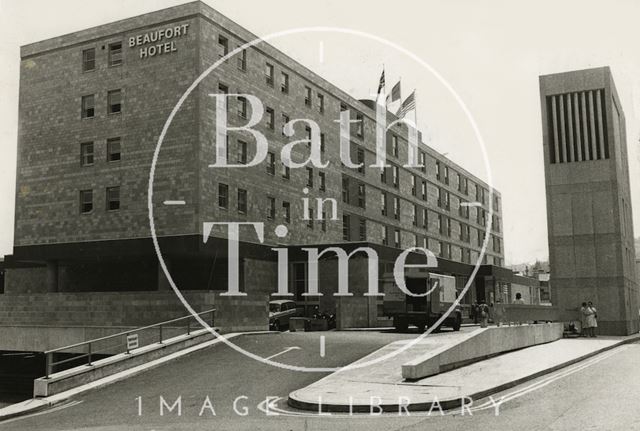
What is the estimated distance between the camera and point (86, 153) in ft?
131

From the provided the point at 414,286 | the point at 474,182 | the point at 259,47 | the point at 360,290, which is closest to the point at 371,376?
the point at 414,286

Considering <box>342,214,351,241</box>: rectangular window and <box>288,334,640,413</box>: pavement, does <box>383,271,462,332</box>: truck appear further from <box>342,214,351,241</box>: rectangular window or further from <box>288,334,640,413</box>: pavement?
<box>342,214,351,241</box>: rectangular window

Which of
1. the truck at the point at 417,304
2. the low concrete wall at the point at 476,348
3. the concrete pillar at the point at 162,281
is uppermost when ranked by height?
the concrete pillar at the point at 162,281

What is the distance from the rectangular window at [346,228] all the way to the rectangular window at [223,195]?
15902 mm

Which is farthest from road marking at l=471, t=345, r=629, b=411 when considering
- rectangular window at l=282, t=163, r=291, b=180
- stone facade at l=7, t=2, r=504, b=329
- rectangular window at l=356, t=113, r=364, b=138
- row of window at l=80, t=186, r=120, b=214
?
rectangular window at l=356, t=113, r=364, b=138

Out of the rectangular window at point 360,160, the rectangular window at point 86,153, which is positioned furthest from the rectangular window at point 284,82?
the rectangular window at point 86,153

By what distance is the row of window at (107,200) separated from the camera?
38406 millimetres

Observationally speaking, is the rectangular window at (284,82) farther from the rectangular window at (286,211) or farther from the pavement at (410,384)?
the pavement at (410,384)

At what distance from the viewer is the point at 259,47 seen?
139 ft

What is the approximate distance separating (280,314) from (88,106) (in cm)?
1750

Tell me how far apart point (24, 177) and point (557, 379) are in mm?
35059

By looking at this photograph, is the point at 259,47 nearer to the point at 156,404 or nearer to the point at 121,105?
the point at 121,105

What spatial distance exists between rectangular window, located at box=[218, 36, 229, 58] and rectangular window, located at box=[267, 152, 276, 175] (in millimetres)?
7099

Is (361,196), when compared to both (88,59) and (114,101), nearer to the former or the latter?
(114,101)
